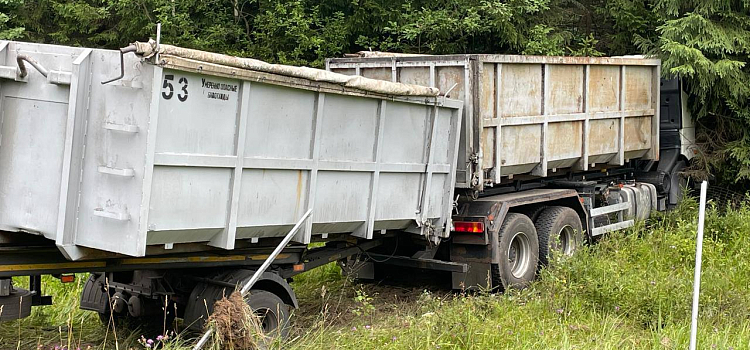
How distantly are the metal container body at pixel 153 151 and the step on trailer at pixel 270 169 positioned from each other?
0.04ft

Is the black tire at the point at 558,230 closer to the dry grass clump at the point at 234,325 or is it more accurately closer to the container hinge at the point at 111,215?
the dry grass clump at the point at 234,325

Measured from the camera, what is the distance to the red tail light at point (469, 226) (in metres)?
8.63

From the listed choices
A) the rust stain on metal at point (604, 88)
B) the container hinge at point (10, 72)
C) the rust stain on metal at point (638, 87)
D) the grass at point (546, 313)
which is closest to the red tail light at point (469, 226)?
the grass at point (546, 313)

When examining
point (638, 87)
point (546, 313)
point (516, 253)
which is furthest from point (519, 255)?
point (638, 87)

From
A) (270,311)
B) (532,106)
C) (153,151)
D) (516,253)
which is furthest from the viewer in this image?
(516,253)

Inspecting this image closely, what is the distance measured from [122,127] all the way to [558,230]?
18.2 ft

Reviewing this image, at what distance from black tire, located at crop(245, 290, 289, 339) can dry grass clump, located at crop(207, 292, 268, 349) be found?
0.78 metres

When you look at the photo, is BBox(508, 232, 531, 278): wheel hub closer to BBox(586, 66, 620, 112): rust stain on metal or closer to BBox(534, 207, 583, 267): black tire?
BBox(534, 207, 583, 267): black tire

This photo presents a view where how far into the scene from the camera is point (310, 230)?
6.83 metres

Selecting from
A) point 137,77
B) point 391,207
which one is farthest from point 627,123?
point 137,77

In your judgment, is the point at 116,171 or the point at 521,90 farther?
the point at 521,90

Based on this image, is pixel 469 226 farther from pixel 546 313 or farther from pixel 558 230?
pixel 546 313

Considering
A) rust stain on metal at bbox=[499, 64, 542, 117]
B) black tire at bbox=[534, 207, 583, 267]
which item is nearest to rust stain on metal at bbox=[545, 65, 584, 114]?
rust stain on metal at bbox=[499, 64, 542, 117]

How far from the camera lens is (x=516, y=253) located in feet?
30.8
